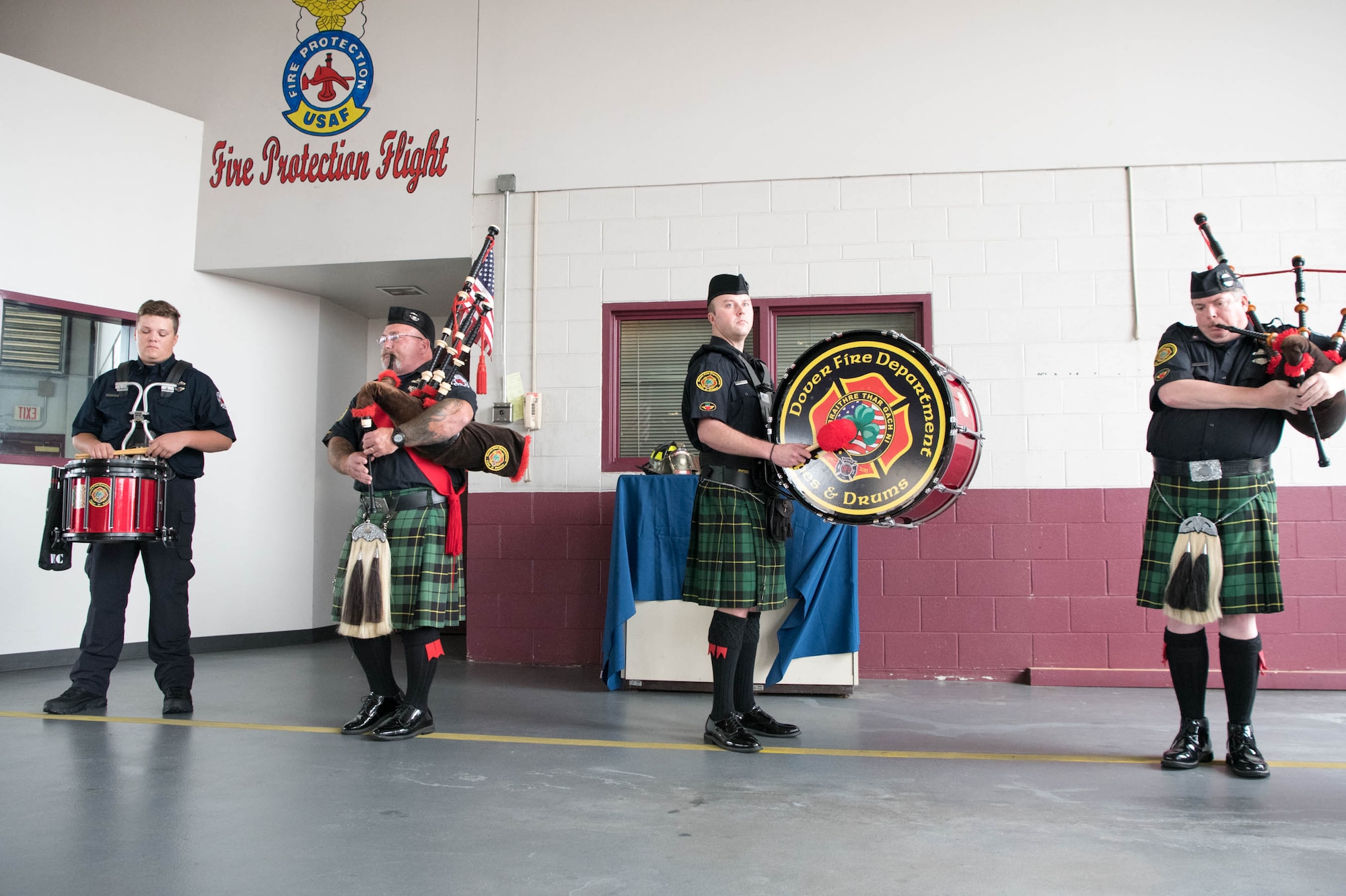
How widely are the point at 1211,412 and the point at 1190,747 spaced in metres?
1.01

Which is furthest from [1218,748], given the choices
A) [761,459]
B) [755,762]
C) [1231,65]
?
[1231,65]

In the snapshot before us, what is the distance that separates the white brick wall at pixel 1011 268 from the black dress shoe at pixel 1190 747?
6.52 ft

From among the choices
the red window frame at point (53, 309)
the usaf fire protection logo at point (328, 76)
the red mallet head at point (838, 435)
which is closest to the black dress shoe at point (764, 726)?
the red mallet head at point (838, 435)

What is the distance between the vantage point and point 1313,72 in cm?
473

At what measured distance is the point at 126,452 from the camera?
350 cm

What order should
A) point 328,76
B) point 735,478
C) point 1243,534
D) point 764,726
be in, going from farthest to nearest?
point 328,76 → point 764,726 → point 735,478 → point 1243,534

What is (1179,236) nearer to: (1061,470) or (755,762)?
(1061,470)

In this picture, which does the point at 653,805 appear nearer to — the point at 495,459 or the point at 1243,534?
the point at 495,459

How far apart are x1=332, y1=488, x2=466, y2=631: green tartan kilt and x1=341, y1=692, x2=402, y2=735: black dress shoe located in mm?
361

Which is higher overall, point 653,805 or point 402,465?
point 402,465

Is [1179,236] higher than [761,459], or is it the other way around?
[1179,236]

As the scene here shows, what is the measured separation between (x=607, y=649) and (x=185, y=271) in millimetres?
3534

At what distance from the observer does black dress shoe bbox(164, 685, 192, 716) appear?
3588 mm

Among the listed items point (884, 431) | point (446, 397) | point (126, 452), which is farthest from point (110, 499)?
point (884, 431)
